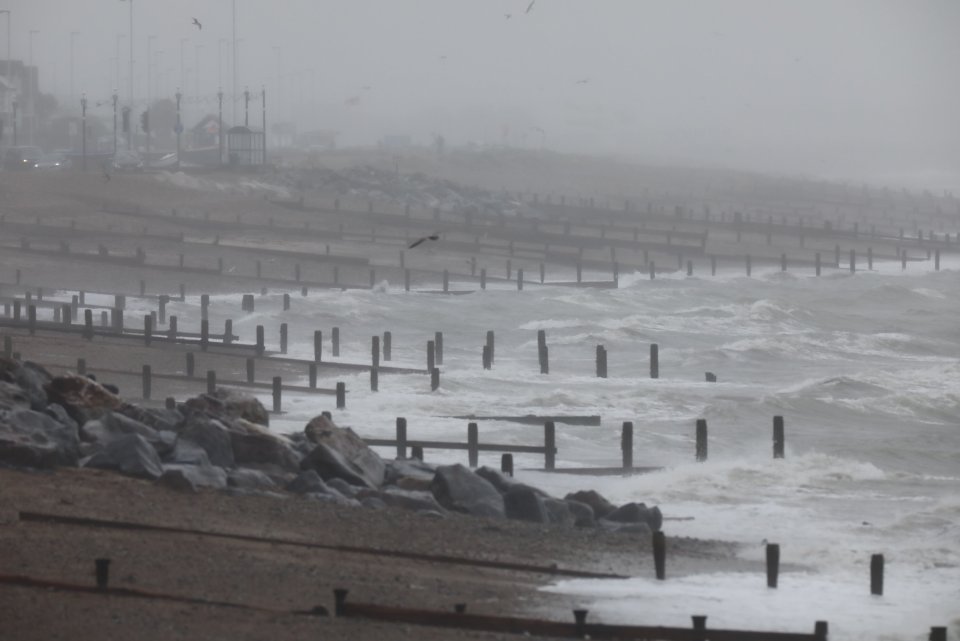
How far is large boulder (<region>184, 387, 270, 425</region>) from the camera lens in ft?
67.9

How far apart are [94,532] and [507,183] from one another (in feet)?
383

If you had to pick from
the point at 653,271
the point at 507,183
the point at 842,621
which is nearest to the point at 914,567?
the point at 842,621

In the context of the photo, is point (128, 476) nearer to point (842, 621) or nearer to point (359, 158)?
point (842, 621)

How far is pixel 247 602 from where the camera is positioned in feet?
41.8

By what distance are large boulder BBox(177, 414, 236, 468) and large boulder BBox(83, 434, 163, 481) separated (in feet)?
2.48

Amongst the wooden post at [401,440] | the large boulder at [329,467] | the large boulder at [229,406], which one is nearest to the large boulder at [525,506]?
the large boulder at [329,467]

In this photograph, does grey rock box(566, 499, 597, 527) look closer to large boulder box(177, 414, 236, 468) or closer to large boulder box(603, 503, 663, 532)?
large boulder box(603, 503, 663, 532)

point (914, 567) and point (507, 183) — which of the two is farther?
point (507, 183)

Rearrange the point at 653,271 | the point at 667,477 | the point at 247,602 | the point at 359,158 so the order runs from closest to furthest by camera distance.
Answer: the point at 247,602
the point at 667,477
the point at 653,271
the point at 359,158

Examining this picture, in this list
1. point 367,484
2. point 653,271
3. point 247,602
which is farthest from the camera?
point 653,271

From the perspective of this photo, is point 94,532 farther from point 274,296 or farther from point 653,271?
point 653,271

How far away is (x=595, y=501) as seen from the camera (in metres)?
19.9

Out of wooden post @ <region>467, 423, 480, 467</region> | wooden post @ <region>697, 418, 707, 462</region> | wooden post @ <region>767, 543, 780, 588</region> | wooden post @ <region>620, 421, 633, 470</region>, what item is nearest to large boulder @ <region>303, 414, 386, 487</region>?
wooden post @ <region>467, 423, 480, 467</region>

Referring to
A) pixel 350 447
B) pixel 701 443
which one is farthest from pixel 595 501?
pixel 701 443
